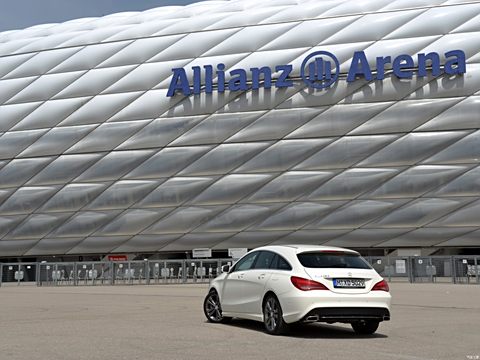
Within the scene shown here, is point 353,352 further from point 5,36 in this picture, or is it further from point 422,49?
point 5,36

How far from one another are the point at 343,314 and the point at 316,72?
80.3 ft

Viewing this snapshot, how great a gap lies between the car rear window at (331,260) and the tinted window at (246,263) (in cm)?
124

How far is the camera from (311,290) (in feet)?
29.1

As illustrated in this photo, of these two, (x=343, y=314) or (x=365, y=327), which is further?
(x=365, y=327)

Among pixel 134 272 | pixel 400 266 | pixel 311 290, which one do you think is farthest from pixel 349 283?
pixel 134 272

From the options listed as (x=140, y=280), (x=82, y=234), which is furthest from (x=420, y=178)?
(x=82, y=234)

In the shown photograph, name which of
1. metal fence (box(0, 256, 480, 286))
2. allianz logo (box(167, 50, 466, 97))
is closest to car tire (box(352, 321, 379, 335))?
metal fence (box(0, 256, 480, 286))

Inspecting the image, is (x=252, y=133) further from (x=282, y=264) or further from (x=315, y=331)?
(x=282, y=264)

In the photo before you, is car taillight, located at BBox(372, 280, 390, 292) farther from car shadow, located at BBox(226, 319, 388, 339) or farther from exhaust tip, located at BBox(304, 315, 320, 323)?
exhaust tip, located at BBox(304, 315, 320, 323)

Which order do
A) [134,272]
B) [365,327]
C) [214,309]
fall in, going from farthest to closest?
[134,272]
[214,309]
[365,327]

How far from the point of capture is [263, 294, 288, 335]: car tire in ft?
30.0

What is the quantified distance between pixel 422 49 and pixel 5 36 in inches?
952

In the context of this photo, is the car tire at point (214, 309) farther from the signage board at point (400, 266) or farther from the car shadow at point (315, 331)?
the signage board at point (400, 266)

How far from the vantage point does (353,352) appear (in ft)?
25.2
